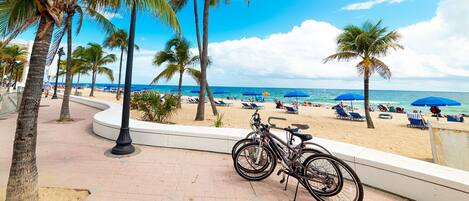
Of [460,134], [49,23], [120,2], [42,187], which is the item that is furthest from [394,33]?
[42,187]

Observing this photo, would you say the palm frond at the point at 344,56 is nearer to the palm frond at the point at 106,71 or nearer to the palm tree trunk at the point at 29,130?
the palm tree trunk at the point at 29,130

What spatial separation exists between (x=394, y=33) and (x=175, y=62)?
1474 cm

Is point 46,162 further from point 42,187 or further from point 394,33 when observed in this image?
point 394,33

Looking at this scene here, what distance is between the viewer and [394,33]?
425 inches

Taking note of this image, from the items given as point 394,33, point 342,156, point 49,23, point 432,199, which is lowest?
point 432,199

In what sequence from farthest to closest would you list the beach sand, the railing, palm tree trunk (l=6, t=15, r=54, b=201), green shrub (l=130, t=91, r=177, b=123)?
the railing → green shrub (l=130, t=91, r=177, b=123) → the beach sand → palm tree trunk (l=6, t=15, r=54, b=201)

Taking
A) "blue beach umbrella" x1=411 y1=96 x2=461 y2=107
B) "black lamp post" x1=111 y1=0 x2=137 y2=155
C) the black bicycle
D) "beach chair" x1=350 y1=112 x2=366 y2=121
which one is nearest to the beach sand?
"blue beach umbrella" x1=411 y1=96 x2=461 y2=107

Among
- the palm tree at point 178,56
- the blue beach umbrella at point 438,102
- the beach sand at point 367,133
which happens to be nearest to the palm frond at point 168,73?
the palm tree at point 178,56

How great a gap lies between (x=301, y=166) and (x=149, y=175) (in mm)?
2584

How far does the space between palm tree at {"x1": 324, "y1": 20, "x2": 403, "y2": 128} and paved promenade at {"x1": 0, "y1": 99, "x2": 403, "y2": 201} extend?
10.5 meters

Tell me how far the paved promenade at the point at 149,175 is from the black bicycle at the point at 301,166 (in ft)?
0.73

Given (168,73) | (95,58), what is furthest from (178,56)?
(95,58)

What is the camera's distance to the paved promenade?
114 inches

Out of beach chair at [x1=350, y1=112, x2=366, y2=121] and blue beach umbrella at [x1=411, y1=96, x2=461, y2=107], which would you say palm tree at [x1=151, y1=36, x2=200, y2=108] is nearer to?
beach chair at [x1=350, y1=112, x2=366, y2=121]
